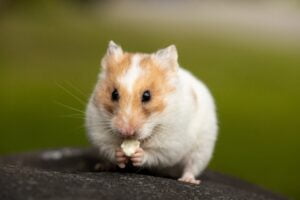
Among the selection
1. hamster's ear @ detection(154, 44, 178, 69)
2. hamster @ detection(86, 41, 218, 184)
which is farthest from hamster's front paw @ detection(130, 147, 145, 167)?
hamster's ear @ detection(154, 44, 178, 69)

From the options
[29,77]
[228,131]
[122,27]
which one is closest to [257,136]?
[228,131]

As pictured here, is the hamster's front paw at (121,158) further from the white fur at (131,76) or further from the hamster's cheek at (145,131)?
the white fur at (131,76)

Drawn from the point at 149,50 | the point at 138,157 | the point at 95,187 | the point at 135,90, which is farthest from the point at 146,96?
the point at 149,50

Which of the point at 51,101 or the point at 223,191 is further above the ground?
the point at 51,101

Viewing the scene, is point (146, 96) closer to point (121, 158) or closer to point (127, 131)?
point (127, 131)

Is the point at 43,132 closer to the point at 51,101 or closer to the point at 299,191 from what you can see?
→ the point at 51,101

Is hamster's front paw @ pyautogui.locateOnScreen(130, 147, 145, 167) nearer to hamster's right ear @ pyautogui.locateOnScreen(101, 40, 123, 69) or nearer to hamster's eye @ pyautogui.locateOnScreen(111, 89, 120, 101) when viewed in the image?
hamster's eye @ pyautogui.locateOnScreen(111, 89, 120, 101)
